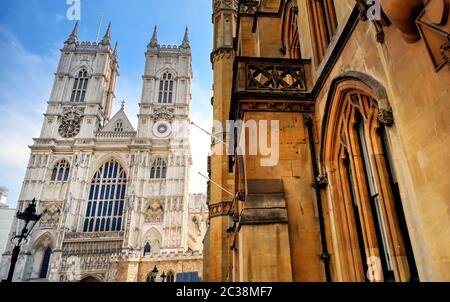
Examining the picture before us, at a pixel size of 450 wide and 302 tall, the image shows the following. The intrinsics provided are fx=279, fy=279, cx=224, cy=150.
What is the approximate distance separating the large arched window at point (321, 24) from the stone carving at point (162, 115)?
46.1 m

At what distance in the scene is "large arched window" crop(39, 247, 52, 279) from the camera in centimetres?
4097

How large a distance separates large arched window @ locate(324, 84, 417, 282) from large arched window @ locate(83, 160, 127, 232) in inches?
1752

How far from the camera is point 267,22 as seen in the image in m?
8.64

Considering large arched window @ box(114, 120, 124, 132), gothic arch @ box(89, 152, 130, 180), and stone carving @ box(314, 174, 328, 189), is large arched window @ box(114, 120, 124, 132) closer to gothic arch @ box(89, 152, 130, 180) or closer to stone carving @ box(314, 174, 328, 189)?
gothic arch @ box(89, 152, 130, 180)

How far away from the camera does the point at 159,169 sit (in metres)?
47.3

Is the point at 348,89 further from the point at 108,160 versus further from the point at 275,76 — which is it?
the point at 108,160

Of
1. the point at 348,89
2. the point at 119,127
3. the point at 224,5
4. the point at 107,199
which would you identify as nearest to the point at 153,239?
the point at 107,199

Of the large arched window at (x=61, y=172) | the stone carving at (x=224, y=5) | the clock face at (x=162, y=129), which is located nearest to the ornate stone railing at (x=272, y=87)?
the stone carving at (x=224, y=5)

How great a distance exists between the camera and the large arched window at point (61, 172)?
4644 cm

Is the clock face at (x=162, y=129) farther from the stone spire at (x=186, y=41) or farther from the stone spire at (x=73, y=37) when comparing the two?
the stone spire at (x=73, y=37)

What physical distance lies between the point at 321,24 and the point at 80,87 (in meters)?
57.1

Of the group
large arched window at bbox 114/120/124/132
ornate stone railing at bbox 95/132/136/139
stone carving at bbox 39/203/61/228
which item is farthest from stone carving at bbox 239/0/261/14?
large arched window at bbox 114/120/124/132
